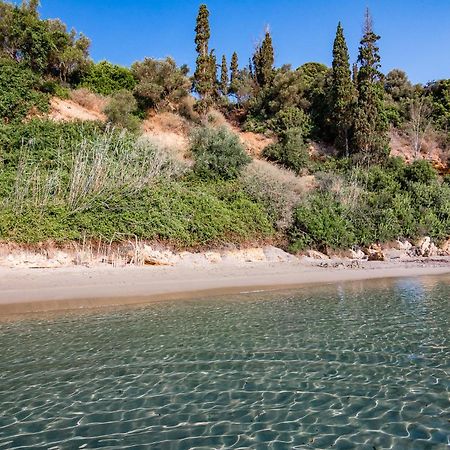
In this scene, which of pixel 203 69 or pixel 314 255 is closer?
pixel 314 255

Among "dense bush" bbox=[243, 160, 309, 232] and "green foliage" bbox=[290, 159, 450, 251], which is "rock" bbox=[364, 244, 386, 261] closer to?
"green foliage" bbox=[290, 159, 450, 251]

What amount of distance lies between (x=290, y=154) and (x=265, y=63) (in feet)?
50.5

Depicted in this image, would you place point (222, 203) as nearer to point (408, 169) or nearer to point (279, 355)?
A: point (279, 355)

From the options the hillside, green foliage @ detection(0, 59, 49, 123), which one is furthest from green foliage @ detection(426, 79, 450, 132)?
green foliage @ detection(0, 59, 49, 123)

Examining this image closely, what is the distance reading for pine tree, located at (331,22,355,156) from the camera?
1191 inches

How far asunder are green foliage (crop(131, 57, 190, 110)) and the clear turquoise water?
2482 cm

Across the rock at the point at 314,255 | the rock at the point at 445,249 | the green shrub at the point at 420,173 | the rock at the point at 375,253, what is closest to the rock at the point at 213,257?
the rock at the point at 314,255

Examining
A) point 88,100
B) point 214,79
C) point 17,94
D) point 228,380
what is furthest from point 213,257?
point 214,79

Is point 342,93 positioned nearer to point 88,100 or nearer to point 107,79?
point 107,79

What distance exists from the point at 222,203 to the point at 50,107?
1471cm

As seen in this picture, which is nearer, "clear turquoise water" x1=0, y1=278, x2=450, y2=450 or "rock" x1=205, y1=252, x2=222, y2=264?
"clear turquoise water" x1=0, y1=278, x2=450, y2=450

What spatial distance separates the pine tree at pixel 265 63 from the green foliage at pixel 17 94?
20.5m

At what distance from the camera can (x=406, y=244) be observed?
67.9ft

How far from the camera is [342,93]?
3033 cm
